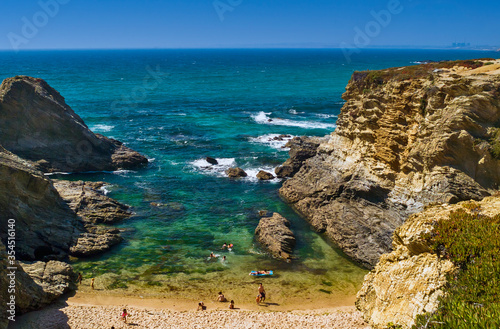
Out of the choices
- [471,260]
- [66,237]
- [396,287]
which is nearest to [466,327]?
[471,260]

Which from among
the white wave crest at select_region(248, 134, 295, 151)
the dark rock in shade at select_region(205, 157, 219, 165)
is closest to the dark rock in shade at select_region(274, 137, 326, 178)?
the dark rock in shade at select_region(205, 157, 219, 165)

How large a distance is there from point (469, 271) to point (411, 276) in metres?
2.53

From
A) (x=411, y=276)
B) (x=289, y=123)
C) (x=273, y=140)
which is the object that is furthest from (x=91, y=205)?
(x=289, y=123)

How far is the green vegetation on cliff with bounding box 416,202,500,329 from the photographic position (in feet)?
42.3

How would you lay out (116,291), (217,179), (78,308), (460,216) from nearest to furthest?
(460,216)
(78,308)
(116,291)
(217,179)

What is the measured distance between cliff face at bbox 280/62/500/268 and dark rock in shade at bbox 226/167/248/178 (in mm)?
8250

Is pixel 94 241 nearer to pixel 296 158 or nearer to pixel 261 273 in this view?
pixel 261 273

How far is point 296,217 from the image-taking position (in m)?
39.1

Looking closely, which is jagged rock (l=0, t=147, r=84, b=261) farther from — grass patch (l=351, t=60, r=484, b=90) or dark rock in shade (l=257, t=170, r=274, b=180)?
grass patch (l=351, t=60, r=484, b=90)

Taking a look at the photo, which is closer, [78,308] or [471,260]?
[471,260]

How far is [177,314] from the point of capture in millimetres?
24281

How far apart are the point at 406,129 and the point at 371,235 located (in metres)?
9.20

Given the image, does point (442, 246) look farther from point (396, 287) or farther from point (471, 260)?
point (396, 287)

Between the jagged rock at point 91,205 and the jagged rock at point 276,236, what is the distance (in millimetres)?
13544
